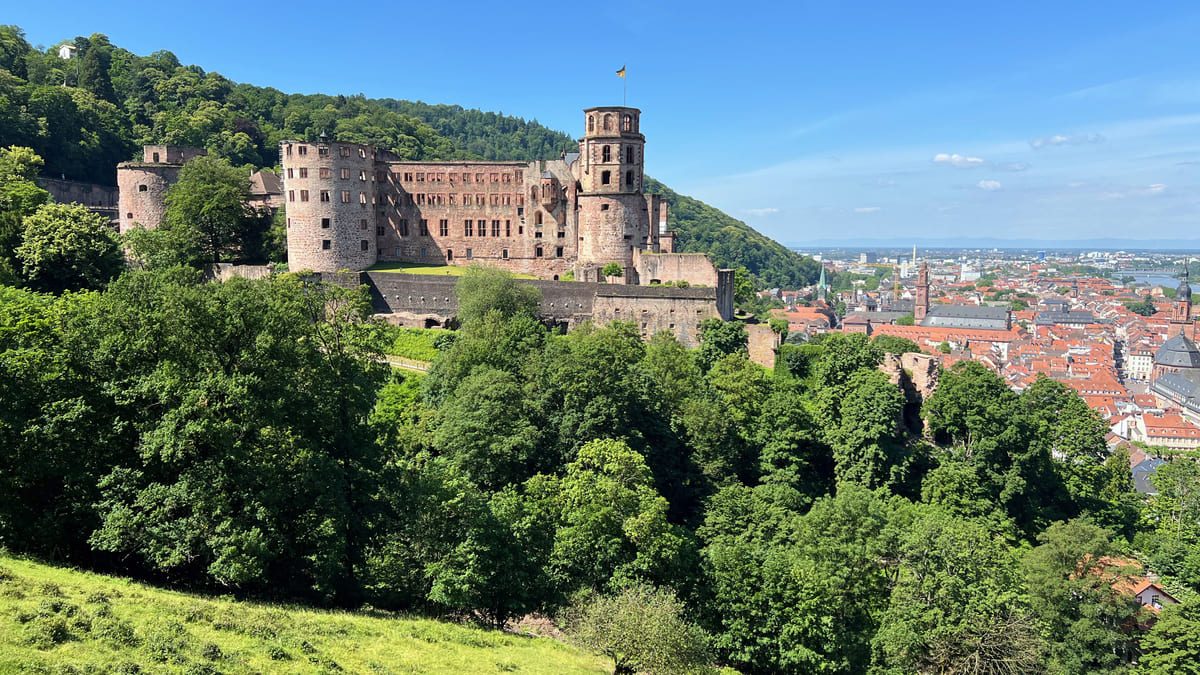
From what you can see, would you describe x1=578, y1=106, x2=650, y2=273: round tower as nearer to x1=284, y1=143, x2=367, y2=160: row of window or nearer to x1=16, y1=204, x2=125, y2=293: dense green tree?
x1=284, y1=143, x2=367, y2=160: row of window

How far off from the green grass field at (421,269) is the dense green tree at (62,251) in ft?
62.8

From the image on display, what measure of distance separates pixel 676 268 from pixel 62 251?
120 ft

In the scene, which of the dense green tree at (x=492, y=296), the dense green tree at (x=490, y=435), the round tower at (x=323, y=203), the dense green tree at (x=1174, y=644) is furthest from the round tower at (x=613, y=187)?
the dense green tree at (x=1174, y=644)

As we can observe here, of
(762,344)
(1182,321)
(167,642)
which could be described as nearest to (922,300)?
(1182,321)

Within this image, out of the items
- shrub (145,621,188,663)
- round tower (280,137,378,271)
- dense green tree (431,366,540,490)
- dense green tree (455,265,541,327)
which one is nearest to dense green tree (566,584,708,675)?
dense green tree (431,366,540,490)

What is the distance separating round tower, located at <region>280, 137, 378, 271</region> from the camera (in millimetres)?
59562

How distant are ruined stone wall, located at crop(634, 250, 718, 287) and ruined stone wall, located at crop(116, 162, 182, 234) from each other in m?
35.5

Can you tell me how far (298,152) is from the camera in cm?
5931

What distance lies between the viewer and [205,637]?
17016 millimetres

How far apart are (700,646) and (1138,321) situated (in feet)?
647

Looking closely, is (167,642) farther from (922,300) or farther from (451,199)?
(922,300)

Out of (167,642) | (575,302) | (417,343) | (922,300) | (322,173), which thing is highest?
(322,173)

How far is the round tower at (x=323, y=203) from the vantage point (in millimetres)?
59562

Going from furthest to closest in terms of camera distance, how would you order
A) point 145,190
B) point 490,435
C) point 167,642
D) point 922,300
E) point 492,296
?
1. point 922,300
2. point 145,190
3. point 492,296
4. point 490,435
5. point 167,642
